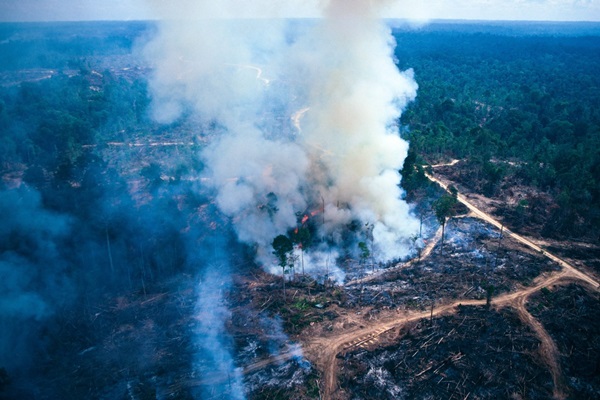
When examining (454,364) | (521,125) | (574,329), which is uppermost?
(521,125)

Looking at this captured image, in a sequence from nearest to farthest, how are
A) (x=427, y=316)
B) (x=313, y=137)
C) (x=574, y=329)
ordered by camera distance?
(x=574, y=329) → (x=427, y=316) → (x=313, y=137)

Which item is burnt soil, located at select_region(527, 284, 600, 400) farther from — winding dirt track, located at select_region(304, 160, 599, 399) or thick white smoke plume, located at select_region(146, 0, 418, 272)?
thick white smoke plume, located at select_region(146, 0, 418, 272)

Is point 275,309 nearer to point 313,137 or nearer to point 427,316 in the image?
point 427,316

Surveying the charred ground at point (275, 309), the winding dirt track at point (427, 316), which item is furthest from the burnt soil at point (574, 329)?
the winding dirt track at point (427, 316)

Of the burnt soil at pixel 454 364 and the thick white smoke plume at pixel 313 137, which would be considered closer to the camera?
the burnt soil at pixel 454 364

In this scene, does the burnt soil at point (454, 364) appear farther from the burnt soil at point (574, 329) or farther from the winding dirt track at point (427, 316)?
the burnt soil at point (574, 329)

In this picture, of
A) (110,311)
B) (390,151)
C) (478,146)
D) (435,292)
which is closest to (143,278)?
(110,311)

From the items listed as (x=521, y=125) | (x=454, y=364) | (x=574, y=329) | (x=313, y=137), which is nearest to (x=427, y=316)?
(x=454, y=364)
